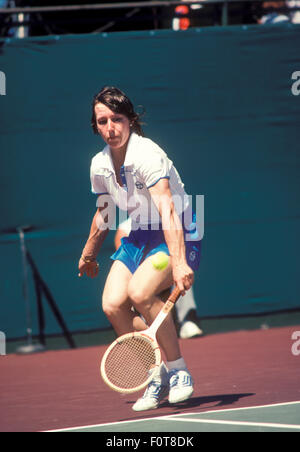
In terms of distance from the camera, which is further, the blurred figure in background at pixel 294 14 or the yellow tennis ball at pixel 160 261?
the blurred figure in background at pixel 294 14

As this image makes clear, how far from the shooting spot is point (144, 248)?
5.50 meters

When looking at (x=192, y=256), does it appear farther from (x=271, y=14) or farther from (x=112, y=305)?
(x=271, y=14)

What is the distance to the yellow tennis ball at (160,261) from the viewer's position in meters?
5.21

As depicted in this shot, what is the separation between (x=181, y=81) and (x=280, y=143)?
107 centimetres

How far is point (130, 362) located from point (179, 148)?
3.50 meters

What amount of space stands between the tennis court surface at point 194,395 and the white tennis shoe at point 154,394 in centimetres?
7

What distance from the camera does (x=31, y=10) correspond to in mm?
7918

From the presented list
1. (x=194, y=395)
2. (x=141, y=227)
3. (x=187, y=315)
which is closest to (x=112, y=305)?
(x=141, y=227)

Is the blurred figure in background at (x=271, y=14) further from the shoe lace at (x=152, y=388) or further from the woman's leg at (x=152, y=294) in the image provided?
the shoe lace at (x=152, y=388)

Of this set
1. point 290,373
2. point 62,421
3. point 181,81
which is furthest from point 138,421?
point 181,81

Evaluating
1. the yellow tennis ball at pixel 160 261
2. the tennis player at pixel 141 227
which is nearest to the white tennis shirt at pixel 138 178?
the tennis player at pixel 141 227

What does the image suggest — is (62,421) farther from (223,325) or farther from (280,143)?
(280,143)
